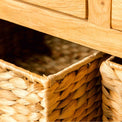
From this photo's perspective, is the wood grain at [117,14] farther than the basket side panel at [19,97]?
No

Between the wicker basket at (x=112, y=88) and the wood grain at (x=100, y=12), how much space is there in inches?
4.0

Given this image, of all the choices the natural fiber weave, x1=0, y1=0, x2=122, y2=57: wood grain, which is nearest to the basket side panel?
the natural fiber weave

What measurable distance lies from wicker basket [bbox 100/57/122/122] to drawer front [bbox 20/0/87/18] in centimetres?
13

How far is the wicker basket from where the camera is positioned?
2.72 feet

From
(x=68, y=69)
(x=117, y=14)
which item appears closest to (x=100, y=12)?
(x=117, y=14)

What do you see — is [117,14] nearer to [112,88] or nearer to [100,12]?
[100,12]

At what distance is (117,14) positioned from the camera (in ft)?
2.44

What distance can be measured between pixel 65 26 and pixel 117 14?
0.15 meters

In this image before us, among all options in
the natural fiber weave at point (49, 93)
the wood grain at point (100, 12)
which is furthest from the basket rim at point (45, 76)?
the wood grain at point (100, 12)

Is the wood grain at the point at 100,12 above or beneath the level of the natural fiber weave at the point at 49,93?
above

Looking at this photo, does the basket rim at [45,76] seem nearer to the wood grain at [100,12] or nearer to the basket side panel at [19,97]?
the basket side panel at [19,97]

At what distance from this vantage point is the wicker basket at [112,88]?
2.72ft

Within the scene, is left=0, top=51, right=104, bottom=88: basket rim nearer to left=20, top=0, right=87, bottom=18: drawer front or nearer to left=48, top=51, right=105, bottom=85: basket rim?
left=48, top=51, right=105, bottom=85: basket rim

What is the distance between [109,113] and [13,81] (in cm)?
25
